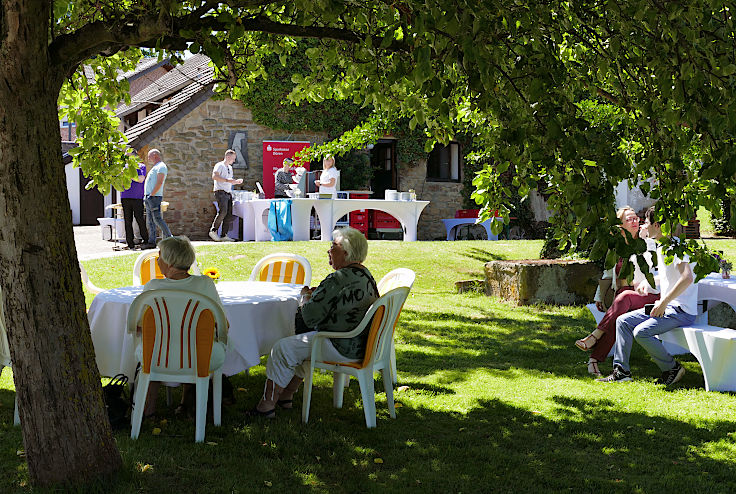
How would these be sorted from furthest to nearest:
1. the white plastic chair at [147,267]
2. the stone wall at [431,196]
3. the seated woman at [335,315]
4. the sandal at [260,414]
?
the stone wall at [431,196] → the white plastic chair at [147,267] → the sandal at [260,414] → the seated woman at [335,315]

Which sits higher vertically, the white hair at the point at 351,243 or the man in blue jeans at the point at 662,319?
the white hair at the point at 351,243

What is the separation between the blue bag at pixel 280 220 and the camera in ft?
49.9

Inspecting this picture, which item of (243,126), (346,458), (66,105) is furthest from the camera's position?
(243,126)

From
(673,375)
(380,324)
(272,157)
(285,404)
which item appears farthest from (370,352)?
(272,157)

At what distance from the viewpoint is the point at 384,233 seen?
792 inches

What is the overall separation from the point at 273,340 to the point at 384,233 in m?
14.9

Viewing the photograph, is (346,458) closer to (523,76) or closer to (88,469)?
(88,469)

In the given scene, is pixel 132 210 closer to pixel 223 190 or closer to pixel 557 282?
pixel 223 190

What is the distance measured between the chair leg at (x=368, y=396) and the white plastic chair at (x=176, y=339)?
0.91 metres

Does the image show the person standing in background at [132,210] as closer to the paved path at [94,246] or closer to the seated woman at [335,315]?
the paved path at [94,246]

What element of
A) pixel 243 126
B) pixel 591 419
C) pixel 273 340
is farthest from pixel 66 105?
pixel 243 126

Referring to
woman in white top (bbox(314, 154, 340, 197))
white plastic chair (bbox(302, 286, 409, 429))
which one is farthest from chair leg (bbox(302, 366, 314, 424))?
woman in white top (bbox(314, 154, 340, 197))

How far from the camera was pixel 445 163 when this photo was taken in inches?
874

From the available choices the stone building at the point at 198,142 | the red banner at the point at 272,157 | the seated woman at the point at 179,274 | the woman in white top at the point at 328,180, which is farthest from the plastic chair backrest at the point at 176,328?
the red banner at the point at 272,157
